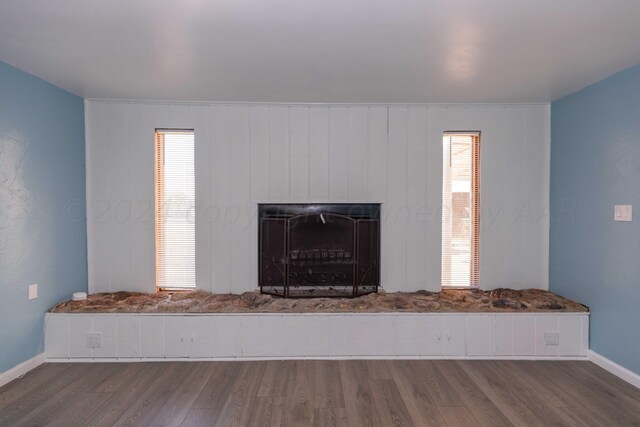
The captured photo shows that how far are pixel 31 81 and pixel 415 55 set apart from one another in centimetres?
293

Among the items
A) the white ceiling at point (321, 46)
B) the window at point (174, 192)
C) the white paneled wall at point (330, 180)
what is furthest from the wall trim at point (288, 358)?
the white ceiling at point (321, 46)

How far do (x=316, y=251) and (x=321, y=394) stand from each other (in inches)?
51.4

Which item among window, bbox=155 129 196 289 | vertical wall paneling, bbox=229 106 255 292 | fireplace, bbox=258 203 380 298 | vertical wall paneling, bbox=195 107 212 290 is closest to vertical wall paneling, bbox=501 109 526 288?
fireplace, bbox=258 203 380 298

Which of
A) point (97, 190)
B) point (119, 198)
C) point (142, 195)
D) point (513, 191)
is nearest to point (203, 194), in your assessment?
point (142, 195)

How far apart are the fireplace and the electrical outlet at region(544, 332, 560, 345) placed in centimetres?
148

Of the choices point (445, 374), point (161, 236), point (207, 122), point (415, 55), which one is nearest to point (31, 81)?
point (207, 122)

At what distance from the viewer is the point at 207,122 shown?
139 inches

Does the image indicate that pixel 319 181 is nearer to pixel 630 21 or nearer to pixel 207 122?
pixel 207 122

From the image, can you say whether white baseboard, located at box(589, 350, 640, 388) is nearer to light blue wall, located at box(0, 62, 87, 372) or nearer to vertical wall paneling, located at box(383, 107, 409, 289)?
vertical wall paneling, located at box(383, 107, 409, 289)

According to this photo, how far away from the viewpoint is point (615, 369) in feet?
9.00

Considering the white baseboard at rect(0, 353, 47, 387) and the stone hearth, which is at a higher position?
the stone hearth

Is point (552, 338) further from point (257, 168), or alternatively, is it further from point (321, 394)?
point (257, 168)

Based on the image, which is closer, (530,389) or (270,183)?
(530,389)

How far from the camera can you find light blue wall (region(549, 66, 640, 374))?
2.62m
